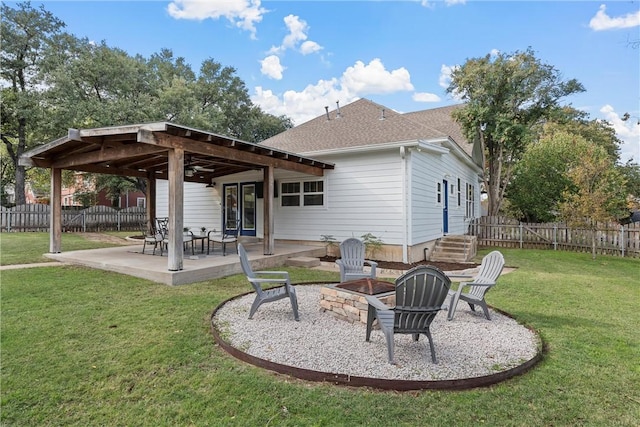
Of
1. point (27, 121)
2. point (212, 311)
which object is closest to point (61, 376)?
point (212, 311)

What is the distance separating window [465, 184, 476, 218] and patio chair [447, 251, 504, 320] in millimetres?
10909

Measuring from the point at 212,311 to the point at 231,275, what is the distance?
2760 mm

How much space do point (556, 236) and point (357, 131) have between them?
29.0 ft

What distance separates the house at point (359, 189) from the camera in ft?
30.8

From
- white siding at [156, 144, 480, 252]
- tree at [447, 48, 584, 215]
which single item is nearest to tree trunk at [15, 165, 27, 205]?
white siding at [156, 144, 480, 252]

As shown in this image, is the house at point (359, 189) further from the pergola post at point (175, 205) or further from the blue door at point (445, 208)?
the pergola post at point (175, 205)

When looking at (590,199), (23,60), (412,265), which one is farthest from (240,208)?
(23,60)

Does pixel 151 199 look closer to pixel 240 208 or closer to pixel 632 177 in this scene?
pixel 240 208

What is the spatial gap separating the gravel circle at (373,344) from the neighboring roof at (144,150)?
10.7 ft

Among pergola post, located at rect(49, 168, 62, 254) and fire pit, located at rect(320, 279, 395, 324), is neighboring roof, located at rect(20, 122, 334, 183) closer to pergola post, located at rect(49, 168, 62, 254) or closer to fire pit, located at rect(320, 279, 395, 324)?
pergola post, located at rect(49, 168, 62, 254)

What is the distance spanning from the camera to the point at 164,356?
329cm

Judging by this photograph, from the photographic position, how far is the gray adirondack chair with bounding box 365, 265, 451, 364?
3164 mm

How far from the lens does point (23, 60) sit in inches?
714

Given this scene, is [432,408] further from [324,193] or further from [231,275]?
[324,193]
